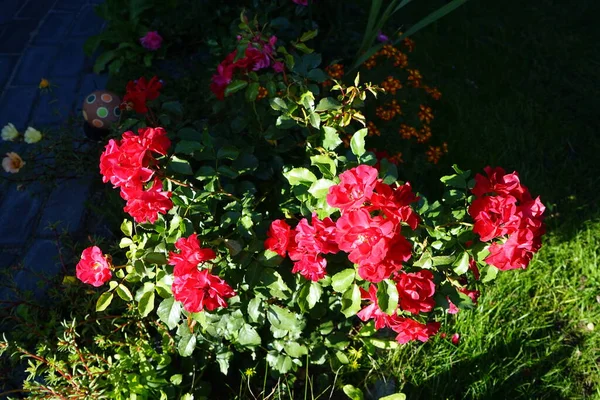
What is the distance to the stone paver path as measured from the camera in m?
2.46

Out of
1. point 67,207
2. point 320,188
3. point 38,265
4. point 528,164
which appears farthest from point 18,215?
point 528,164

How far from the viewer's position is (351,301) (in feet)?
5.06

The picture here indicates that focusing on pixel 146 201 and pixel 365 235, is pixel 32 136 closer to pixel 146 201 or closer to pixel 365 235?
pixel 146 201

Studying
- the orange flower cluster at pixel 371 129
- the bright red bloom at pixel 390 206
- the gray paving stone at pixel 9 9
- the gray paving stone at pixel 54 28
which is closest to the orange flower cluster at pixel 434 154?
the orange flower cluster at pixel 371 129

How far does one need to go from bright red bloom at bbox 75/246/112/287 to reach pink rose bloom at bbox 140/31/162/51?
6.05ft

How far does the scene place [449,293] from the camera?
172 centimetres

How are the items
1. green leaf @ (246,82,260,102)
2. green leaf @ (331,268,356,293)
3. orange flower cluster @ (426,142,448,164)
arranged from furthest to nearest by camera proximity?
orange flower cluster @ (426,142,448,164) → green leaf @ (246,82,260,102) → green leaf @ (331,268,356,293)

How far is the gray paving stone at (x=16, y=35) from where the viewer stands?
3.44m

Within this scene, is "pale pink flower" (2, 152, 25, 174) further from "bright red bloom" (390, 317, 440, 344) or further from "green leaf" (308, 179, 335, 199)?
"bright red bloom" (390, 317, 440, 344)

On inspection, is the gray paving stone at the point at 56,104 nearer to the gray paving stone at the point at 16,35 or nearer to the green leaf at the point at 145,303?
the gray paving stone at the point at 16,35

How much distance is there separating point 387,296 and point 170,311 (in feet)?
2.14

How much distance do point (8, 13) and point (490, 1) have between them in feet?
10.7

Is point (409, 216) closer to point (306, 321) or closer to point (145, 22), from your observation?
point (306, 321)

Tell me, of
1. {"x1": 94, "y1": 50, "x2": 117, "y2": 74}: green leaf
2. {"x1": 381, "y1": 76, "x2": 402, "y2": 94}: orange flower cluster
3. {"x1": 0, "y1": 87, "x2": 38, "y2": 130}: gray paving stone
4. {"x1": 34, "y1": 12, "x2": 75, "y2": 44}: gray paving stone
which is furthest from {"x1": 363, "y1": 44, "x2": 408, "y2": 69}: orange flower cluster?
{"x1": 34, "y1": 12, "x2": 75, "y2": 44}: gray paving stone
